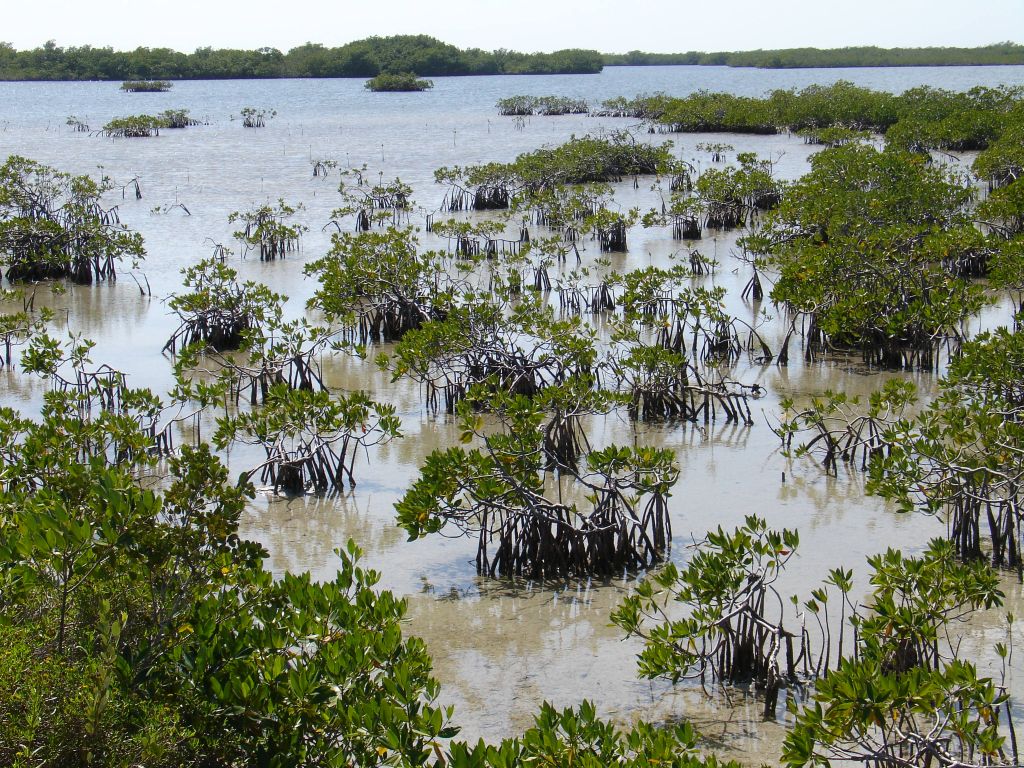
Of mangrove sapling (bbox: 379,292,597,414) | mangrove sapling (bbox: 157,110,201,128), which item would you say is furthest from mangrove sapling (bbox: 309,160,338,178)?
mangrove sapling (bbox: 379,292,597,414)

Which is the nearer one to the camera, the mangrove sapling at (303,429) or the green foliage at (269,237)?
the mangrove sapling at (303,429)

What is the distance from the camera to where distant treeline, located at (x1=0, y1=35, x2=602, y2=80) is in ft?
214

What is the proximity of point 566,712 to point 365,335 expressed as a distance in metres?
A: 6.71

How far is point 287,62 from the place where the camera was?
72.2 m

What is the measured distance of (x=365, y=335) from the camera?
8992mm

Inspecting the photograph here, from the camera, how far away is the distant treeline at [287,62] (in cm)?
6531

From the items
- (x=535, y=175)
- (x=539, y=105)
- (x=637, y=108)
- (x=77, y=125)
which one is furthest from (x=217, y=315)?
(x=539, y=105)

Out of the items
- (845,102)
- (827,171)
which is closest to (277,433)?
(827,171)

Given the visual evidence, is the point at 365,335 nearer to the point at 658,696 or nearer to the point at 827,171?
the point at 658,696

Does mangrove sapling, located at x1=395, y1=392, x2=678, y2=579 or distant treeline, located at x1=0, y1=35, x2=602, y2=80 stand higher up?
distant treeline, located at x1=0, y1=35, x2=602, y2=80

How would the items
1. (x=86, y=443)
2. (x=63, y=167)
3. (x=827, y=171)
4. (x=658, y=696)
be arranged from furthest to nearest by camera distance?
(x=63, y=167), (x=827, y=171), (x=86, y=443), (x=658, y=696)

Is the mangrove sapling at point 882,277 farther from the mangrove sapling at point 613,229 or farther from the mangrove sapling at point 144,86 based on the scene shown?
the mangrove sapling at point 144,86

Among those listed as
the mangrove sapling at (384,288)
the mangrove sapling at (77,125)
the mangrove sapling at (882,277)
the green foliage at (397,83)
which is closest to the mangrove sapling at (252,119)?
the mangrove sapling at (77,125)

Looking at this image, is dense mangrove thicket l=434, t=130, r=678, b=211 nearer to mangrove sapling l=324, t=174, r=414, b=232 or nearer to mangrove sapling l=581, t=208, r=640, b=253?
mangrove sapling l=324, t=174, r=414, b=232
